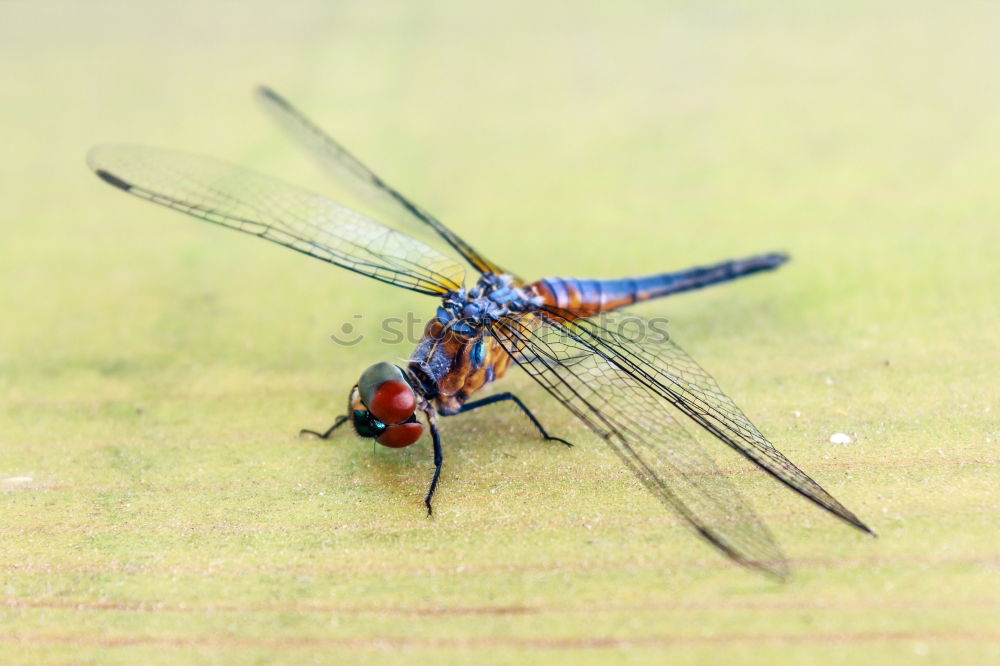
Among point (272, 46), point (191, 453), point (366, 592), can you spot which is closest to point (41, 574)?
point (191, 453)

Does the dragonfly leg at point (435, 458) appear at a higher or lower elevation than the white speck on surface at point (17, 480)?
higher

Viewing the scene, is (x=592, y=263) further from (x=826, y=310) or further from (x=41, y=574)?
(x=41, y=574)

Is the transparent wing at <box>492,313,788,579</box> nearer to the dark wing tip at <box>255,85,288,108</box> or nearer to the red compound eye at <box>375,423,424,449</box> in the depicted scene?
the red compound eye at <box>375,423,424,449</box>

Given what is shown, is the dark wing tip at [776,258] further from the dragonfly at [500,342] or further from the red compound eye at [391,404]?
the red compound eye at [391,404]

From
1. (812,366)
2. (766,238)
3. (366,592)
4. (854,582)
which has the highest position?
(766,238)

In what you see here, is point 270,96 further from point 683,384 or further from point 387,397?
point 683,384

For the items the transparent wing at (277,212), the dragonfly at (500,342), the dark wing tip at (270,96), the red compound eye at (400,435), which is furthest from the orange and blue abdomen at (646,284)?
the dark wing tip at (270,96)

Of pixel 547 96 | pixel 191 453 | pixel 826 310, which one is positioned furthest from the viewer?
pixel 547 96

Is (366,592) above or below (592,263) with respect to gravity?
below
